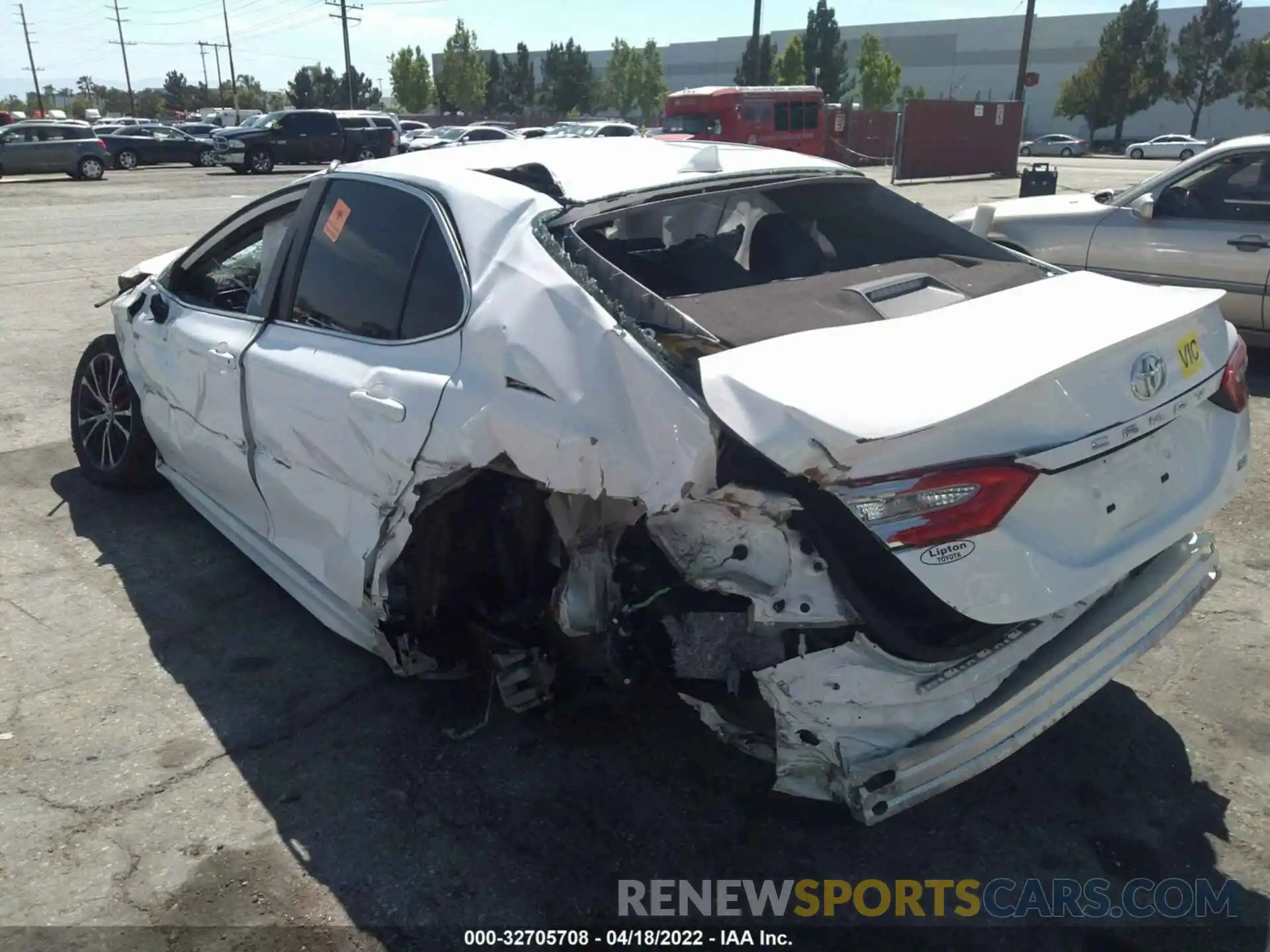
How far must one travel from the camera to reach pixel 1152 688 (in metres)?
3.41

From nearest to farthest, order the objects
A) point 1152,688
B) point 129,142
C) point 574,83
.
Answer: point 1152,688 < point 129,142 < point 574,83

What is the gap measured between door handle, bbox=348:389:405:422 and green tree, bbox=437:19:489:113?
2951 inches

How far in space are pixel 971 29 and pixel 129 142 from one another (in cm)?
7052

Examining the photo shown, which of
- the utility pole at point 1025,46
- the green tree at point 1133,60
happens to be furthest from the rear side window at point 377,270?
the green tree at point 1133,60

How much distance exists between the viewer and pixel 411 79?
73.9 m

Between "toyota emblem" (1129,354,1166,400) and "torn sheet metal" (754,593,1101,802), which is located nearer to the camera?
"torn sheet metal" (754,593,1101,802)

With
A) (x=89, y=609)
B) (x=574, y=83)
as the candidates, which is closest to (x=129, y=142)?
(x=89, y=609)

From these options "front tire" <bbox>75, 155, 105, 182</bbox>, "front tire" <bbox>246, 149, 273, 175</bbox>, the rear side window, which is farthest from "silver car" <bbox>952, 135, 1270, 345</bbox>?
"front tire" <bbox>75, 155, 105, 182</bbox>

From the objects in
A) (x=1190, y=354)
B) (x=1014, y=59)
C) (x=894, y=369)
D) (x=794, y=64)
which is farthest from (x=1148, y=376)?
(x=1014, y=59)

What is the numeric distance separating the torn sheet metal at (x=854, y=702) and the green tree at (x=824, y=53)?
66.2 meters

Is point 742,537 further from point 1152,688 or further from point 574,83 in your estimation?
point 574,83

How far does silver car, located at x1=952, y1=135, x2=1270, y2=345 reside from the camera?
6691 mm

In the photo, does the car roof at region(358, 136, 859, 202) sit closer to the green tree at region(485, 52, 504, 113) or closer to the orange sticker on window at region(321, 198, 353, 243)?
the orange sticker on window at region(321, 198, 353, 243)

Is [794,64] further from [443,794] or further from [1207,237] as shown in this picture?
[443,794]
